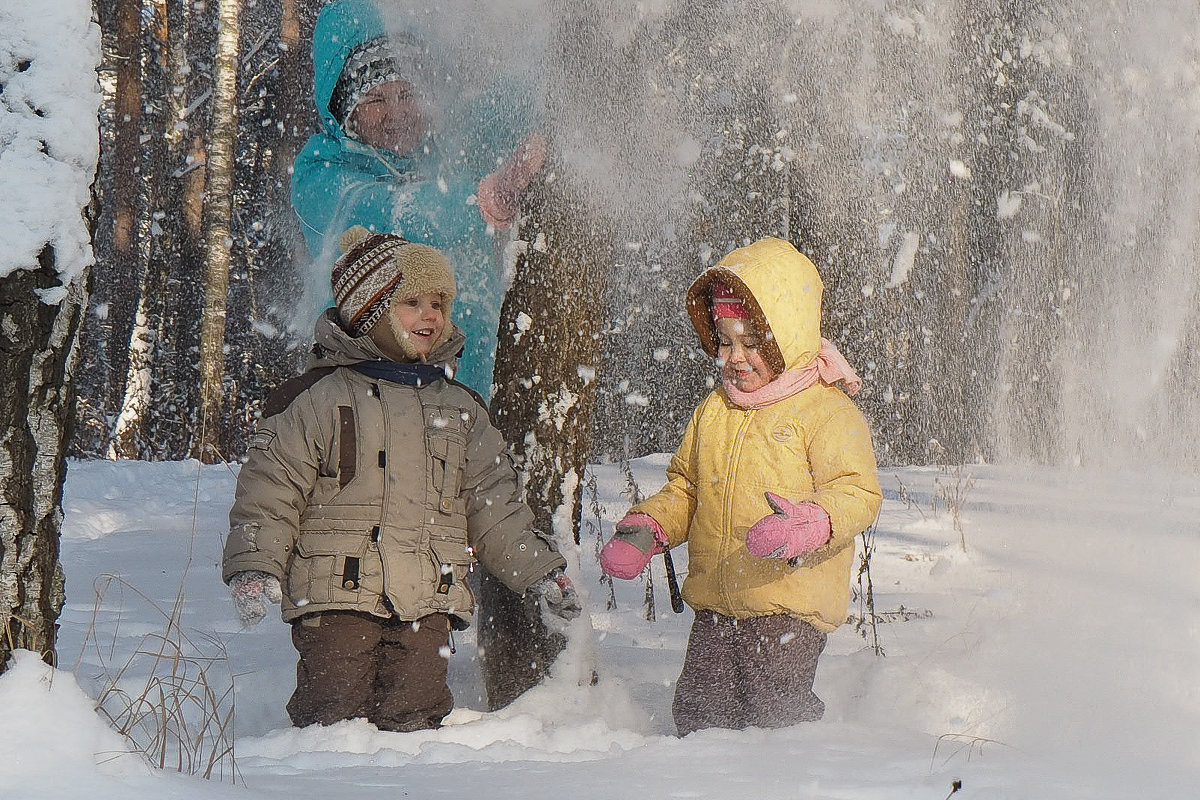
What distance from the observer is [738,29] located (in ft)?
17.2

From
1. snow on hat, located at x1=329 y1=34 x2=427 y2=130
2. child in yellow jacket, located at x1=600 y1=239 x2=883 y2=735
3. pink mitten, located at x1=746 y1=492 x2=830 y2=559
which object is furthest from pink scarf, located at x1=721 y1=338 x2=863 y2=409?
snow on hat, located at x1=329 y1=34 x2=427 y2=130

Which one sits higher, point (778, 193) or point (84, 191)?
point (778, 193)

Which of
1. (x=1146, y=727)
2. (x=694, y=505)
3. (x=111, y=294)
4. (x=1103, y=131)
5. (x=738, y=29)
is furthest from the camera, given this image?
(x=111, y=294)

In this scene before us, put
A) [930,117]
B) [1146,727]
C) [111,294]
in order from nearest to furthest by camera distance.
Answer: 1. [1146,727]
2. [930,117]
3. [111,294]

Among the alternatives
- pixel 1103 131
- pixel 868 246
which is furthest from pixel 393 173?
pixel 868 246

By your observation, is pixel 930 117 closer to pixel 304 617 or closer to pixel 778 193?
pixel 778 193

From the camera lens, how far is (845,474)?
10.0 feet

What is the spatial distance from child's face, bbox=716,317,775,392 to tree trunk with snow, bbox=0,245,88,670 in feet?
5.72

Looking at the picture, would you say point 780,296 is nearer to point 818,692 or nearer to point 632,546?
point 632,546

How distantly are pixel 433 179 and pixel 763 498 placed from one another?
1.61m

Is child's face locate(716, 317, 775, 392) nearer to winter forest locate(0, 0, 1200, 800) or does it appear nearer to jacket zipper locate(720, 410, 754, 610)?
jacket zipper locate(720, 410, 754, 610)

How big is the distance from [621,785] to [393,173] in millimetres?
2439

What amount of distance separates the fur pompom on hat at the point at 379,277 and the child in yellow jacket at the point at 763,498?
32.4 inches

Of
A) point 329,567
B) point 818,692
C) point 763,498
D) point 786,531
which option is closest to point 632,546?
point 763,498
